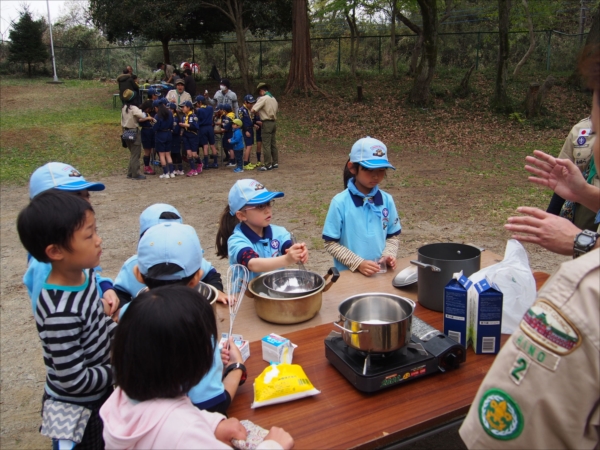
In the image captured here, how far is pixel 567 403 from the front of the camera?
85cm

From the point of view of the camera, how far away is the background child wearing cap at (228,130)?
34.2ft

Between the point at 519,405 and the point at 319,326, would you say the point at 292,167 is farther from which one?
the point at 519,405

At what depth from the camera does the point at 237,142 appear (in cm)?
1038

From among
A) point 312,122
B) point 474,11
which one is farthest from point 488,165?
point 474,11

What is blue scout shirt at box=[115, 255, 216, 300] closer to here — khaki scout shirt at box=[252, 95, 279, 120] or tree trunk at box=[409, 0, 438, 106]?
khaki scout shirt at box=[252, 95, 279, 120]

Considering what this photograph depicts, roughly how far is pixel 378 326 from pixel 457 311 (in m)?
0.49

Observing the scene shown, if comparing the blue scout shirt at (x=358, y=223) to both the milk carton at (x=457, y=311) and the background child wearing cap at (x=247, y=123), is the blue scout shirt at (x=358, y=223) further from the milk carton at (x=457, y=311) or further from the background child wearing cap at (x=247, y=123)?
the background child wearing cap at (x=247, y=123)

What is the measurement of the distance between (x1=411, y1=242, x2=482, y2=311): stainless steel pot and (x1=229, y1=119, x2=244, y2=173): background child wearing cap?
27.6 ft

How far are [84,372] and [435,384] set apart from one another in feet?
3.87

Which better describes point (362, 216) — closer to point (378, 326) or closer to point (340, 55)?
point (378, 326)

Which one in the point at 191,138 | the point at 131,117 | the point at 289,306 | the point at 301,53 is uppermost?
the point at 301,53

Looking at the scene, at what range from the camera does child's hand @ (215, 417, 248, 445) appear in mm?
1405

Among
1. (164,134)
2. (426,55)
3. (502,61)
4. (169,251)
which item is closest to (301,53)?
(426,55)

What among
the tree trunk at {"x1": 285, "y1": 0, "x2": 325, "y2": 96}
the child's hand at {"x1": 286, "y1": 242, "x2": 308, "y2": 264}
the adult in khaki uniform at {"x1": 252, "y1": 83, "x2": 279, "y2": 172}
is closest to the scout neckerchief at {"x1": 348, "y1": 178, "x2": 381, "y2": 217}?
the child's hand at {"x1": 286, "y1": 242, "x2": 308, "y2": 264}
